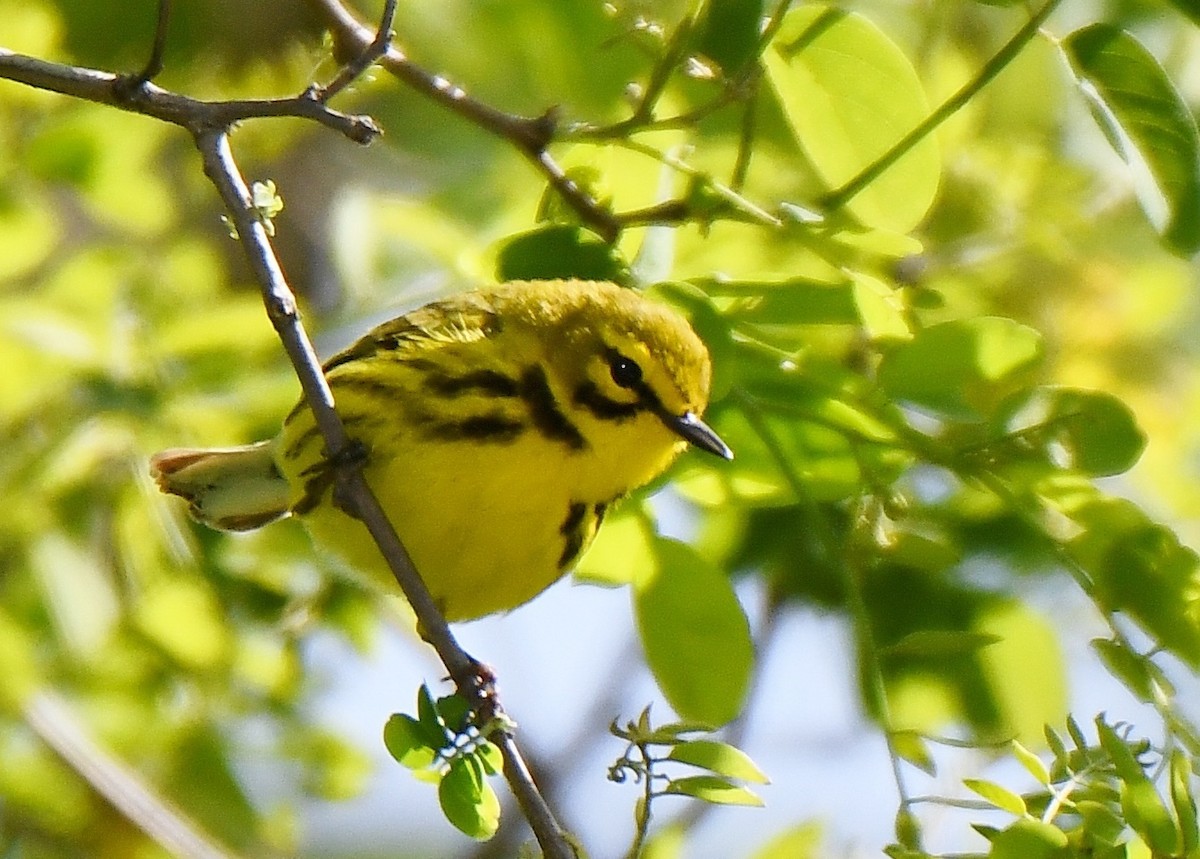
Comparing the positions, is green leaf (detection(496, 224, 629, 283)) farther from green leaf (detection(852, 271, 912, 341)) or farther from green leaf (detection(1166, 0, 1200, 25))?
green leaf (detection(1166, 0, 1200, 25))

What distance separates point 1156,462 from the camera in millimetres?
3207

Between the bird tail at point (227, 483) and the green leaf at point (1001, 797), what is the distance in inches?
67.9

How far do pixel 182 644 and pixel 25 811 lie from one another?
820mm

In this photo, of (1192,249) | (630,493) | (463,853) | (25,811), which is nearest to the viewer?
(1192,249)

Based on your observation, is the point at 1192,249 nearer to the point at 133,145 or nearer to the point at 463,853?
the point at 133,145

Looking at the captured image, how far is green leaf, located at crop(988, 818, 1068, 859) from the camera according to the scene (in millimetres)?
1686

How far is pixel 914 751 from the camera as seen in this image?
1.96 m

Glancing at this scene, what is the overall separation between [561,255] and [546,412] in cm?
44

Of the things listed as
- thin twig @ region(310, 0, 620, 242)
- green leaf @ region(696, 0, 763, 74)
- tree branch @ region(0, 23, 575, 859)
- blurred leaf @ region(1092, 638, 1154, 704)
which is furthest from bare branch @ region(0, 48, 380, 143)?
blurred leaf @ region(1092, 638, 1154, 704)

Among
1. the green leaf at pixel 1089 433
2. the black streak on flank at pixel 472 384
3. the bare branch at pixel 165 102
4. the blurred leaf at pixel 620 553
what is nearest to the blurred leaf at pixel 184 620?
the black streak on flank at pixel 472 384

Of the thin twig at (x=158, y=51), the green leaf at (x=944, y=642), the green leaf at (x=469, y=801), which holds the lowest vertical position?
the green leaf at (x=944, y=642)

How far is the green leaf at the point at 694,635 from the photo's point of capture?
7.75ft

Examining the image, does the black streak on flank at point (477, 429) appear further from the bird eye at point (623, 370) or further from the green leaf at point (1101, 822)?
the green leaf at point (1101, 822)

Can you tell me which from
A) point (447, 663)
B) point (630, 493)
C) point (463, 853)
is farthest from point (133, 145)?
point (463, 853)
